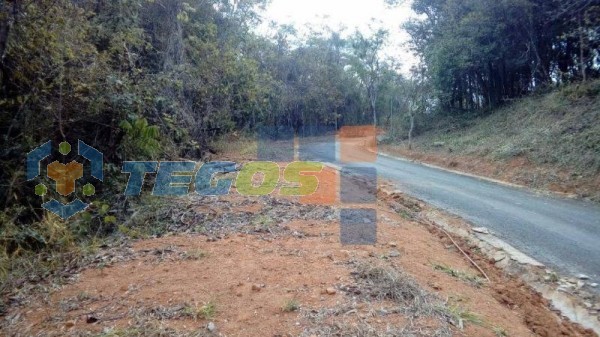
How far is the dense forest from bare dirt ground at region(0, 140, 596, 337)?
1.76m

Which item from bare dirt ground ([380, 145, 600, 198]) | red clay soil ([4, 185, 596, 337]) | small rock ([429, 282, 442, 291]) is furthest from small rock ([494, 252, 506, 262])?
bare dirt ground ([380, 145, 600, 198])

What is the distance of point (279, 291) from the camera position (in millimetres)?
3436

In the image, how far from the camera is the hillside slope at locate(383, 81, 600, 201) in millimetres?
9320

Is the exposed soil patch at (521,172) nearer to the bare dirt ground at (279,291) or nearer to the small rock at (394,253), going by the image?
the bare dirt ground at (279,291)

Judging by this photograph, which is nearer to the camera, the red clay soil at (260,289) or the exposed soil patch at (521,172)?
the red clay soil at (260,289)

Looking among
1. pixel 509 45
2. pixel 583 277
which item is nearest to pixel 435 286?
pixel 583 277

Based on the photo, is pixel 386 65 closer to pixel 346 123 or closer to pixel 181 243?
pixel 346 123

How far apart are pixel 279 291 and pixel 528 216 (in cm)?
550

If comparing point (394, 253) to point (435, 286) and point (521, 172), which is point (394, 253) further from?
point (521, 172)

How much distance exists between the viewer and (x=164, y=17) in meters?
10.6

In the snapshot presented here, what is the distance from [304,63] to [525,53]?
617 inches

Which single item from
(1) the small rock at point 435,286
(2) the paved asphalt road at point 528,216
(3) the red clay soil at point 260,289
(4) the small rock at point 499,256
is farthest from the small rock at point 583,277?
(1) the small rock at point 435,286

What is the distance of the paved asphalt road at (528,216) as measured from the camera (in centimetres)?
501

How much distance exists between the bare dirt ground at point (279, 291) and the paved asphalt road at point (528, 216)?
857 millimetres
